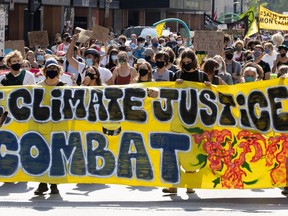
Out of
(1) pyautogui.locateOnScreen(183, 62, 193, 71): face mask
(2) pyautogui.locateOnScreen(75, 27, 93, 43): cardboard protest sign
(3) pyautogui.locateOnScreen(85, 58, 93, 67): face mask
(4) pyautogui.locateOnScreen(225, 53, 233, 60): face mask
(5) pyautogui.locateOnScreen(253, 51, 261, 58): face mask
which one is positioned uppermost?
(2) pyautogui.locateOnScreen(75, 27, 93, 43): cardboard protest sign

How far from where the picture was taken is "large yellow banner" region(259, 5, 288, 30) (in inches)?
1278

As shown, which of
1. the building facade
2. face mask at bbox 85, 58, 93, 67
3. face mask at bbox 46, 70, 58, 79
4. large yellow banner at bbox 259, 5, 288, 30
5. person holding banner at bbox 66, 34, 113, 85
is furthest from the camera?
the building facade

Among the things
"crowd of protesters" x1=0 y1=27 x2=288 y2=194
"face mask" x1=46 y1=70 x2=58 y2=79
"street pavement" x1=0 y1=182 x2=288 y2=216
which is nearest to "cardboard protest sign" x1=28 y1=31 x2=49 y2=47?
"crowd of protesters" x1=0 y1=27 x2=288 y2=194

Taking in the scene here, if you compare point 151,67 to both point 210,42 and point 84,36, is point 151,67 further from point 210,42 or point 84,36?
point 84,36

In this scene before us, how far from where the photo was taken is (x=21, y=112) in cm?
1078

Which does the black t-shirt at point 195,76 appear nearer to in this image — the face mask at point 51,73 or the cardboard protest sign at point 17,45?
the face mask at point 51,73

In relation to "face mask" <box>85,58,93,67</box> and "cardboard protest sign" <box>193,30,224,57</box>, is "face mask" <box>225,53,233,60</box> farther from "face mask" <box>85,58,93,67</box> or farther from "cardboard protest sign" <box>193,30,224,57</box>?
"face mask" <box>85,58,93,67</box>

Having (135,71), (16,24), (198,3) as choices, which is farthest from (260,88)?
(198,3)

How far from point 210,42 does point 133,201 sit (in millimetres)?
8351

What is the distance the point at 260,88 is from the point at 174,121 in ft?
3.28

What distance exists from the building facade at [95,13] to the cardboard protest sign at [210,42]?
2301 cm

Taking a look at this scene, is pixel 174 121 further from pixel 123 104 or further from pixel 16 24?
pixel 16 24

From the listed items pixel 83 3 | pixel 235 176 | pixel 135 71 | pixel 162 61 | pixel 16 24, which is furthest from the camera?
pixel 83 3

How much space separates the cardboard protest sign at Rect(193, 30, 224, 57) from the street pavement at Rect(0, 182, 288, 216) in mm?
7118
